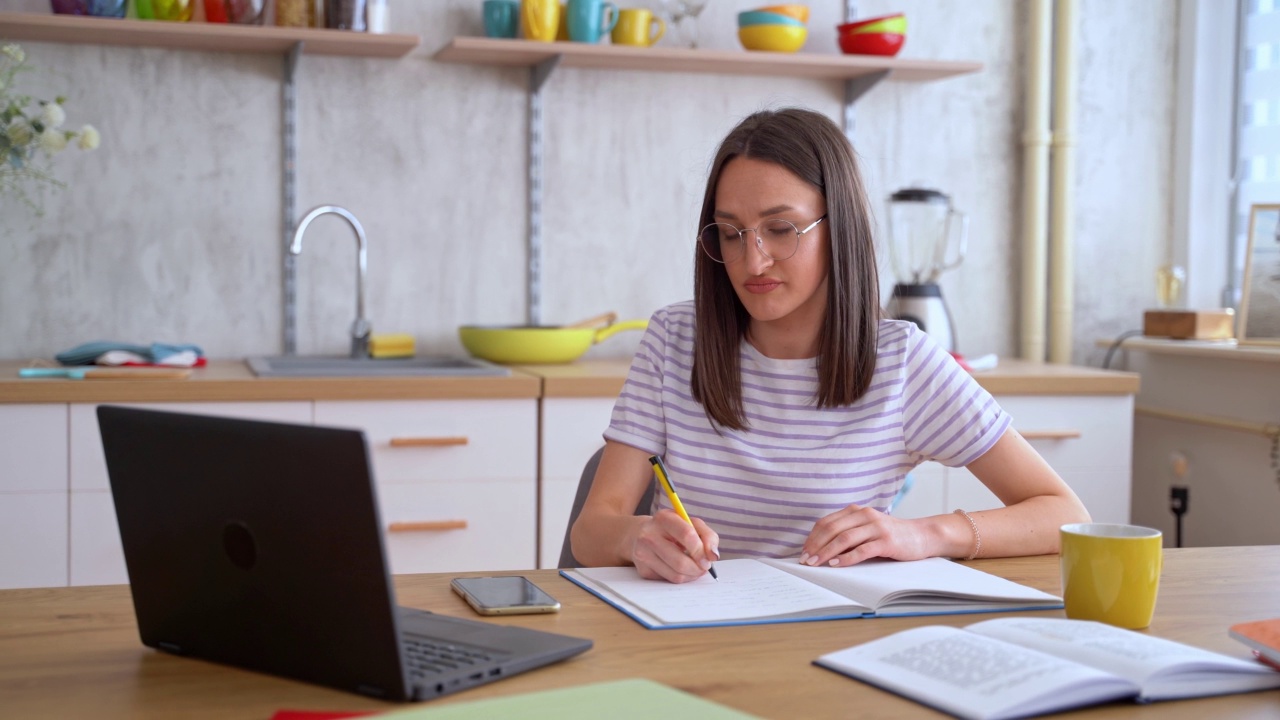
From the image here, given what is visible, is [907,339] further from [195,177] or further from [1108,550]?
[195,177]

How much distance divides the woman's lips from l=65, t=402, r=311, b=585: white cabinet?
1.20 m

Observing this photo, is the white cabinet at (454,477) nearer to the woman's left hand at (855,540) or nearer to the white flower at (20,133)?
the white flower at (20,133)

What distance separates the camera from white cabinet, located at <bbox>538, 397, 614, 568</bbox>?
2678 mm

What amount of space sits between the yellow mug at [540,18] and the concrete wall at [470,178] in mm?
212

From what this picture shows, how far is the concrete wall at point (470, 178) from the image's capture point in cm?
301

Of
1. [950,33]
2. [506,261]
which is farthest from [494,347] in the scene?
[950,33]

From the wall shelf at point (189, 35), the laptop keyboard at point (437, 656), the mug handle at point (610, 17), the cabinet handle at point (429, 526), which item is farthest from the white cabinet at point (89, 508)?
the laptop keyboard at point (437, 656)

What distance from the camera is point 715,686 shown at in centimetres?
93

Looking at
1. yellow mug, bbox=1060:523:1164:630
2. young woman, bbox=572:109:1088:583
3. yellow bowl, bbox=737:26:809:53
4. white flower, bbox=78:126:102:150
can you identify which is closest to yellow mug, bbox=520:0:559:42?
yellow bowl, bbox=737:26:809:53

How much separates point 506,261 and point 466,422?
733 mm

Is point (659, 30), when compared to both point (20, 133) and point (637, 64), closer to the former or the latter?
point (637, 64)

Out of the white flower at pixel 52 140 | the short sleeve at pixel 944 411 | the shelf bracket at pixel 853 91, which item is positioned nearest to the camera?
the short sleeve at pixel 944 411

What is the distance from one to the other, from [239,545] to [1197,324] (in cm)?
290

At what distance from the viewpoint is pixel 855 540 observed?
133 cm
